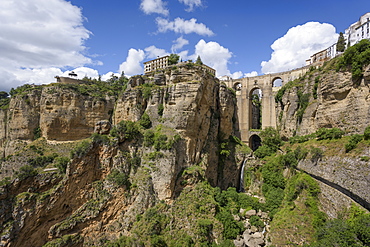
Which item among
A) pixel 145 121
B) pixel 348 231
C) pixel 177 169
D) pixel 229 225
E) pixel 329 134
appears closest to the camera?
pixel 348 231

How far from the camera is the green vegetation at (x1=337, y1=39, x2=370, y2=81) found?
2227 cm

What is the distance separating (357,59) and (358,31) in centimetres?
2828

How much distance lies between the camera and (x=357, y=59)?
2295cm

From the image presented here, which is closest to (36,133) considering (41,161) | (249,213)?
(41,161)

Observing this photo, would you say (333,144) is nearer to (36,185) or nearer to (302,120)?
(302,120)

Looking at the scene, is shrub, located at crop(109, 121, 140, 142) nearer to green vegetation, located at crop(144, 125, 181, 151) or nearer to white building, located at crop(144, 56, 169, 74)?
green vegetation, located at crop(144, 125, 181, 151)

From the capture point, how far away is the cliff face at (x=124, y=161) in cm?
2073

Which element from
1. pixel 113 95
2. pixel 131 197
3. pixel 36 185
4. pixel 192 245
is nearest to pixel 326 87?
pixel 192 245

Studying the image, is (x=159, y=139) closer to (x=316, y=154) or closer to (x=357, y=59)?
(x=316, y=154)

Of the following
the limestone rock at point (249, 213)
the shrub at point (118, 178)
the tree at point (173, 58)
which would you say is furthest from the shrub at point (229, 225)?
the tree at point (173, 58)

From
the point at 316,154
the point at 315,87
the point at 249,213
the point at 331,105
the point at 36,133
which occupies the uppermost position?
the point at 315,87

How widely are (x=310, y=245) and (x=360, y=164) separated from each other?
9053 millimetres

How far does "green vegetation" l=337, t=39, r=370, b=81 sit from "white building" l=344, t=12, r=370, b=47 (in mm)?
19424

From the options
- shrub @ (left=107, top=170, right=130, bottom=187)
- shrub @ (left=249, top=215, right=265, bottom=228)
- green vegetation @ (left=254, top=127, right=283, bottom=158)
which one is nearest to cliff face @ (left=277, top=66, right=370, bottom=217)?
green vegetation @ (left=254, top=127, right=283, bottom=158)
